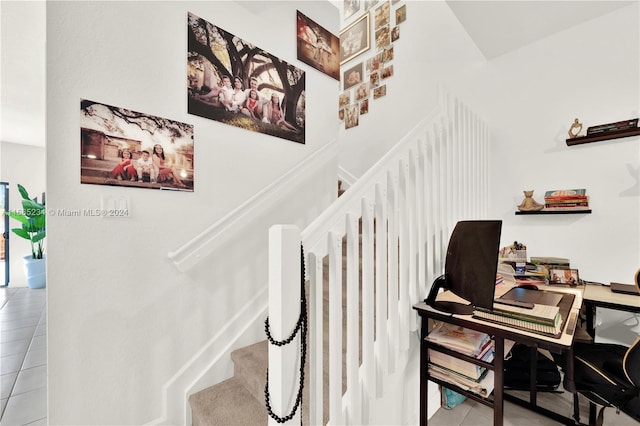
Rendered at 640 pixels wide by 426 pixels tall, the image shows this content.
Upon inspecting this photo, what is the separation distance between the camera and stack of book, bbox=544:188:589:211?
1979 millimetres

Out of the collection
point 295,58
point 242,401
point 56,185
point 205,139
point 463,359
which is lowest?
point 242,401

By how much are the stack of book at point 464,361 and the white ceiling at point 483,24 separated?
89.5 inches

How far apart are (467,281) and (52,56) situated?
2256 millimetres

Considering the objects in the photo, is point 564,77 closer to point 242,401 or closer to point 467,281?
point 467,281

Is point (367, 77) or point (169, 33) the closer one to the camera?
point (169, 33)

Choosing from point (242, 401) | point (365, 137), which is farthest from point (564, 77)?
point (242, 401)

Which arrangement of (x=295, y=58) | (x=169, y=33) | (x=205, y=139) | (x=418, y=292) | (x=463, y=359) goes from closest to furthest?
(x=463, y=359) < (x=418, y=292) < (x=169, y=33) < (x=205, y=139) < (x=295, y=58)

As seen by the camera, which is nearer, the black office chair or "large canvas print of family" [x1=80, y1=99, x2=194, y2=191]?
the black office chair

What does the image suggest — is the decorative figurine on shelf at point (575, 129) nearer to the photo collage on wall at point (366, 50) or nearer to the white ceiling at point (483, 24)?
the white ceiling at point (483, 24)

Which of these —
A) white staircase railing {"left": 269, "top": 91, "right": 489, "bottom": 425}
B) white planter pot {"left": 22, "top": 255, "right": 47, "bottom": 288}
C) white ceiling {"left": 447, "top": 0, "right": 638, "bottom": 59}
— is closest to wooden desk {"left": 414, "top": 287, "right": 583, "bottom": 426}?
white staircase railing {"left": 269, "top": 91, "right": 489, "bottom": 425}

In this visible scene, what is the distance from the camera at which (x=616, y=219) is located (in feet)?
6.18

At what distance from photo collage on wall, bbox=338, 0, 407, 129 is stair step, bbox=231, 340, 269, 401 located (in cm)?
Result: 278

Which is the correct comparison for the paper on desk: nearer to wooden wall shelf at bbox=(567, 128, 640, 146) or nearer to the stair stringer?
the stair stringer

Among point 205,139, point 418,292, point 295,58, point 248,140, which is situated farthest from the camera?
point 295,58
